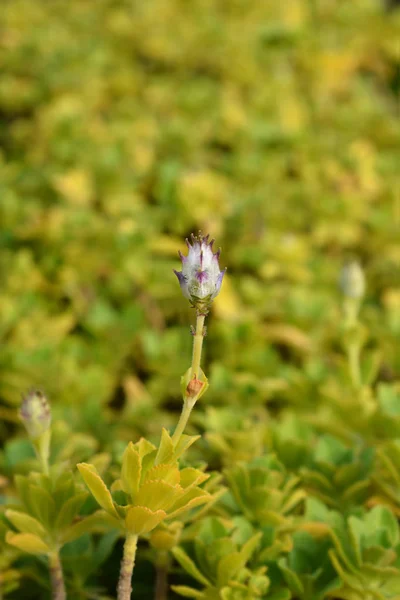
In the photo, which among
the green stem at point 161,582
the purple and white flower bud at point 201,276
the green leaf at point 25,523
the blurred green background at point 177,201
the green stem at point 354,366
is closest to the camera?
Result: the purple and white flower bud at point 201,276

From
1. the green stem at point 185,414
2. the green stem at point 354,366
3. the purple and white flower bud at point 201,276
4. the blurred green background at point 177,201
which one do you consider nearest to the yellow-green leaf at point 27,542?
the green stem at point 185,414

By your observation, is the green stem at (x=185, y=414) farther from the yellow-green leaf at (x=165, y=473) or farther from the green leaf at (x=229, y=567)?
the green leaf at (x=229, y=567)

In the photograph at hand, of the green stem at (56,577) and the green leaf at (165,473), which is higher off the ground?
the green leaf at (165,473)

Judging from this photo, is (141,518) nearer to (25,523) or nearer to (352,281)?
(25,523)

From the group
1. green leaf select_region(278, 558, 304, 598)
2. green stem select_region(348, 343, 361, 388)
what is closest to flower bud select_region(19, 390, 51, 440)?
green leaf select_region(278, 558, 304, 598)

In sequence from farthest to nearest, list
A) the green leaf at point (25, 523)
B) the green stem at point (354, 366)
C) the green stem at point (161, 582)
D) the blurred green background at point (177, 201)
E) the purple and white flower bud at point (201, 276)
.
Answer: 1. the blurred green background at point (177, 201)
2. the green stem at point (354, 366)
3. the green stem at point (161, 582)
4. the green leaf at point (25, 523)
5. the purple and white flower bud at point (201, 276)

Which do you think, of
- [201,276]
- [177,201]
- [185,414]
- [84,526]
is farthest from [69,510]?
[177,201]

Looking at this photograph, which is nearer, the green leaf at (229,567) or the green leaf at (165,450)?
the green leaf at (165,450)
